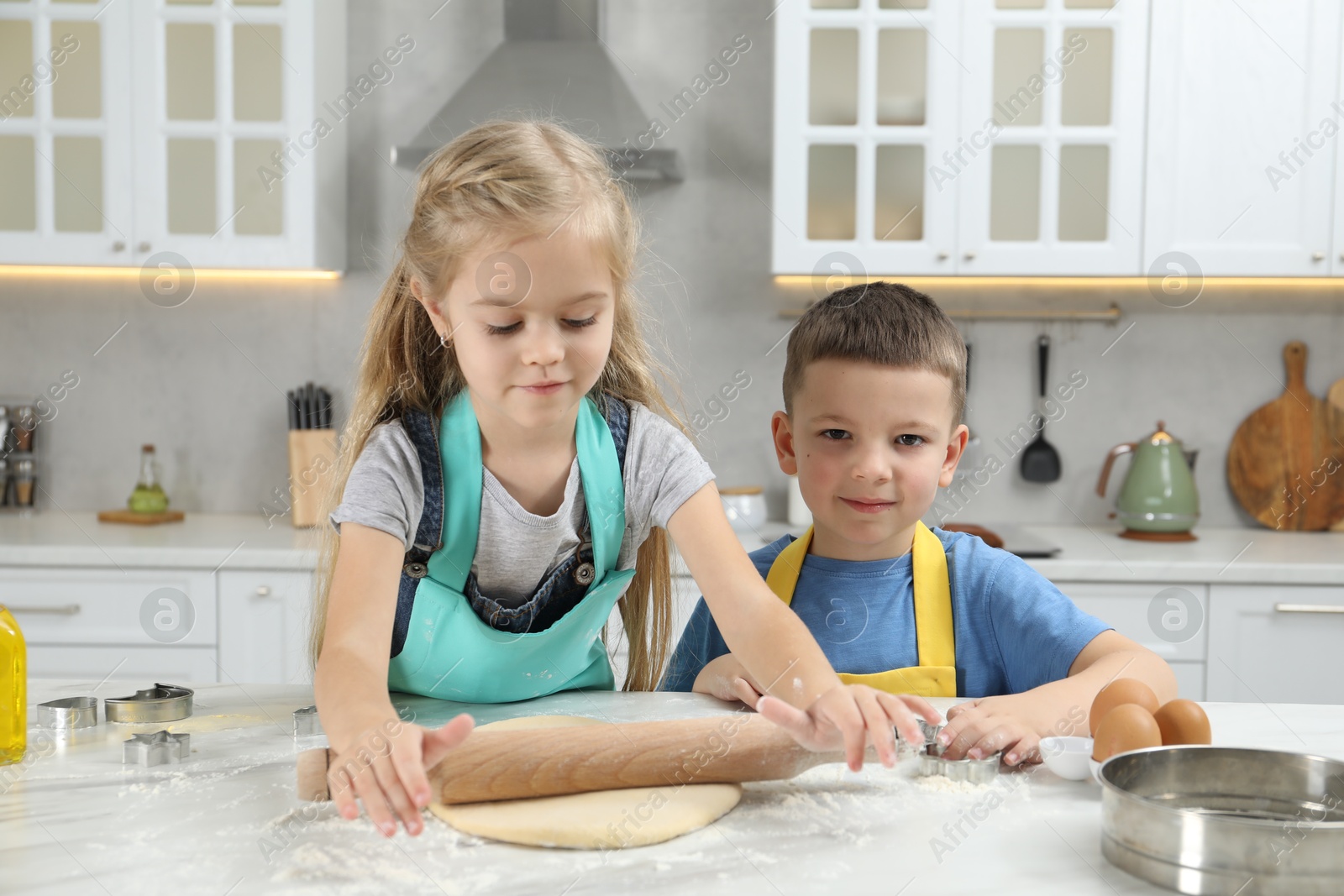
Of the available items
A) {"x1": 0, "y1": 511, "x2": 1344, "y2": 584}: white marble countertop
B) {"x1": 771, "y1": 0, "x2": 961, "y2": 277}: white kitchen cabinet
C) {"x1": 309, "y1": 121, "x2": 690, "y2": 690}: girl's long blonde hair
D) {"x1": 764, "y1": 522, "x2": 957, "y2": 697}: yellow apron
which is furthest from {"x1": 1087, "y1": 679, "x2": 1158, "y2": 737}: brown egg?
{"x1": 771, "y1": 0, "x2": 961, "y2": 277}: white kitchen cabinet

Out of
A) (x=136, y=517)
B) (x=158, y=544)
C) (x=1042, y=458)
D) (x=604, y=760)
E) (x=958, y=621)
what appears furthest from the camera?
(x=1042, y=458)

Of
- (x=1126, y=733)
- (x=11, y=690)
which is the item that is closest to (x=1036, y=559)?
(x=1126, y=733)

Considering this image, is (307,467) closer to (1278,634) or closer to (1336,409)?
(1278,634)

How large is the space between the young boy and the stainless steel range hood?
121 centimetres

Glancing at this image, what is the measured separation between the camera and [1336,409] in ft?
8.09

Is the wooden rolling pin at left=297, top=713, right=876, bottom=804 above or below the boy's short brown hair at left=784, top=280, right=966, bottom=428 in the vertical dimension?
below

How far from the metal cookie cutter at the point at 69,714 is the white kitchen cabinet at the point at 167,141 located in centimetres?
158

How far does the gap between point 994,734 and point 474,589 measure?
49 centimetres

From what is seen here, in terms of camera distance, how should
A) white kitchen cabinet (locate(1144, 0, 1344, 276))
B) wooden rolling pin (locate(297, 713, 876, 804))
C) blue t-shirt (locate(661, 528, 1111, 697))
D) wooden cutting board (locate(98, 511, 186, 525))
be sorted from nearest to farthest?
wooden rolling pin (locate(297, 713, 876, 804)) < blue t-shirt (locate(661, 528, 1111, 697)) < white kitchen cabinet (locate(1144, 0, 1344, 276)) < wooden cutting board (locate(98, 511, 186, 525))

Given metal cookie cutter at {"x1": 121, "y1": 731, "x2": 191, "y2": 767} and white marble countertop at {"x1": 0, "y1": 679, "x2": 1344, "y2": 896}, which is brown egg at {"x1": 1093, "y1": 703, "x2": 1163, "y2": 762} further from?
metal cookie cutter at {"x1": 121, "y1": 731, "x2": 191, "y2": 767}

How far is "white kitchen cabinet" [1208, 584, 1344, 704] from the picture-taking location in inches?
79.1

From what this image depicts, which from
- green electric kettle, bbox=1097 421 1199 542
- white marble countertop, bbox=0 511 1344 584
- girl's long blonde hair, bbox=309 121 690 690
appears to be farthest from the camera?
green electric kettle, bbox=1097 421 1199 542

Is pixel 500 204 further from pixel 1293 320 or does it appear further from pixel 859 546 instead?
pixel 1293 320

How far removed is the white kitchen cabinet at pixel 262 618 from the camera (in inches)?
81.0
